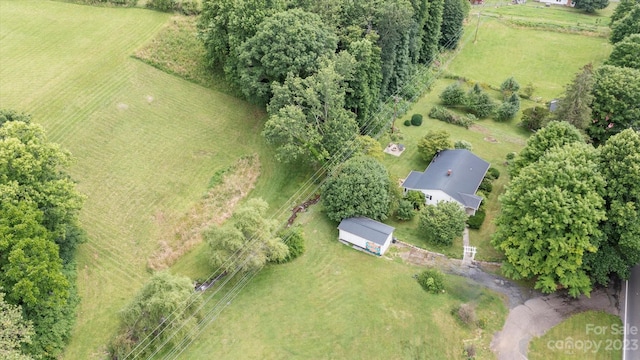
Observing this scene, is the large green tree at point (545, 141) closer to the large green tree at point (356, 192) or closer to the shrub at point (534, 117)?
the large green tree at point (356, 192)

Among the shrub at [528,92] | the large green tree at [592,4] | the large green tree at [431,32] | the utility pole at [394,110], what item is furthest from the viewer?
the large green tree at [592,4]

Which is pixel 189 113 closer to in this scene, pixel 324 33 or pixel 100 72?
pixel 100 72

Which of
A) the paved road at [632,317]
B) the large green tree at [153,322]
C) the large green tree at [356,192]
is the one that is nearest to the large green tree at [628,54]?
the paved road at [632,317]

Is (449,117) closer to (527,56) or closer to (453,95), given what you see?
(453,95)

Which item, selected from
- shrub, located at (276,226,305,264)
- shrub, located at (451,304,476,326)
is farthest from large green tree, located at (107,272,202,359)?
shrub, located at (451,304,476,326)

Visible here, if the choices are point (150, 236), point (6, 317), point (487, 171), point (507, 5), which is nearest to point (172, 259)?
point (150, 236)

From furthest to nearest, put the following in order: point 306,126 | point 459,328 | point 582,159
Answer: point 306,126 < point 582,159 < point 459,328
